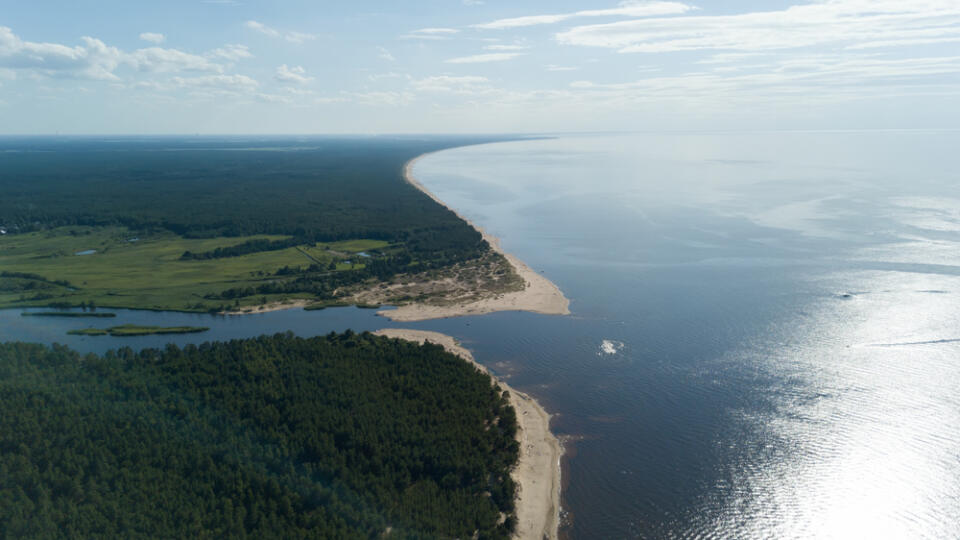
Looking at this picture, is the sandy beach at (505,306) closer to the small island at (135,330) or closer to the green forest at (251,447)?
the small island at (135,330)

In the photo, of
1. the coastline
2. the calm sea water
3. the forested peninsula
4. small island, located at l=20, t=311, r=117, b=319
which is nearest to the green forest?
the coastline

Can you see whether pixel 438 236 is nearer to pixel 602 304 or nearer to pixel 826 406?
pixel 602 304

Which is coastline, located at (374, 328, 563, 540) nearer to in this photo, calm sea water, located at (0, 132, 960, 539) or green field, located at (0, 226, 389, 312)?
calm sea water, located at (0, 132, 960, 539)

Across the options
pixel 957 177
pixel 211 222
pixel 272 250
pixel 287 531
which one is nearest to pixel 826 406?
pixel 287 531

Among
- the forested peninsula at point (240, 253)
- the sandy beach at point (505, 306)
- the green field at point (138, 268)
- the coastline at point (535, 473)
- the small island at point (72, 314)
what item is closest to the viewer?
the coastline at point (535, 473)

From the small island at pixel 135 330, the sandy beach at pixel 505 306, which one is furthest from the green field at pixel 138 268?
the sandy beach at pixel 505 306

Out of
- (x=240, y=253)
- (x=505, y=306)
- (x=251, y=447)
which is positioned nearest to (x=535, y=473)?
(x=251, y=447)

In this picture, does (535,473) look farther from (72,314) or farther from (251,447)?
(72,314)
